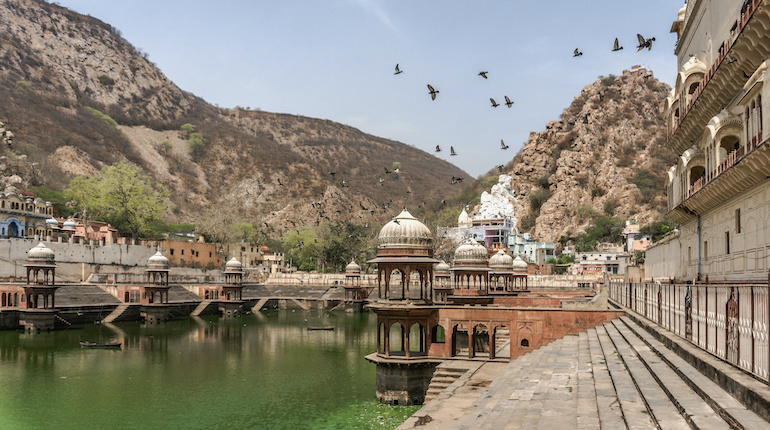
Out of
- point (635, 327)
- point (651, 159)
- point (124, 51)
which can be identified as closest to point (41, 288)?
point (635, 327)

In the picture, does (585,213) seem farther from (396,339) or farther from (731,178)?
(731,178)

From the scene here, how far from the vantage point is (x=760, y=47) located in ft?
51.7

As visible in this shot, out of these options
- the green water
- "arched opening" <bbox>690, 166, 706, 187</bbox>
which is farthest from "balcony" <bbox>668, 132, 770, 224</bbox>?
the green water

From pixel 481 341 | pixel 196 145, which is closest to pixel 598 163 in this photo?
pixel 481 341

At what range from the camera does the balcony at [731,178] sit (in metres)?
14.6

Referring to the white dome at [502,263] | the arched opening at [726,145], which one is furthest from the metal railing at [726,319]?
the white dome at [502,263]

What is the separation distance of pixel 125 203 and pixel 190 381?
55.4 meters

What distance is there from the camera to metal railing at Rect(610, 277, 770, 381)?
696 cm

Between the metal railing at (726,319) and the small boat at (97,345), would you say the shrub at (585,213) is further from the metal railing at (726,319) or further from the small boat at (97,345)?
the metal railing at (726,319)

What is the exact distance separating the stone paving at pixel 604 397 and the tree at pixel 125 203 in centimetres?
6786

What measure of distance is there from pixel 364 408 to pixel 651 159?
9668cm

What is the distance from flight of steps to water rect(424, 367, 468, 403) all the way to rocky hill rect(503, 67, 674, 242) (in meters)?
78.7

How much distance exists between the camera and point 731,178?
1711cm

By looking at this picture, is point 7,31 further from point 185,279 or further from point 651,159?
point 651,159
